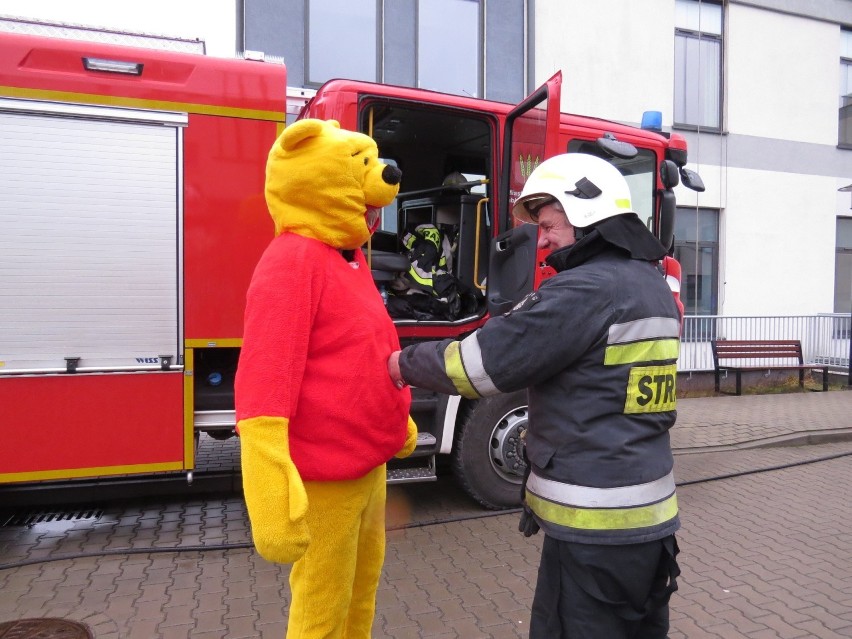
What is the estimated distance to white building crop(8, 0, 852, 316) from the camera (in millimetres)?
9742

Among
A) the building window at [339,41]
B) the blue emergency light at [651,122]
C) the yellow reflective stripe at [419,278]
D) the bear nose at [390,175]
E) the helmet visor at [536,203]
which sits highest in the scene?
the building window at [339,41]

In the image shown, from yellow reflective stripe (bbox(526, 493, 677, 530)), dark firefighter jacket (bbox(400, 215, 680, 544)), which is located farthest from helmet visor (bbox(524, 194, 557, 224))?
yellow reflective stripe (bbox(526, 493, 677, 530))

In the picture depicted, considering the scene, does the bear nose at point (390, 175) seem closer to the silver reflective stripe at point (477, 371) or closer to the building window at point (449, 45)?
the silver reflective stripe at point (477, 371)

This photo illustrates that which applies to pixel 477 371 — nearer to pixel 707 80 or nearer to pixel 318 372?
pixel 318 372

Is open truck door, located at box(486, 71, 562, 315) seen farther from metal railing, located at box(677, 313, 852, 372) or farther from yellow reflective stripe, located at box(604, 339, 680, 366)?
metal railing, located at box(677, 313, 852, 372)

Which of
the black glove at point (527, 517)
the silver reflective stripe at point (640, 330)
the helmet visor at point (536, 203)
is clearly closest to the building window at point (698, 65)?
the helmet visor at point (536, 203)

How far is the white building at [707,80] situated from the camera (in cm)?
974

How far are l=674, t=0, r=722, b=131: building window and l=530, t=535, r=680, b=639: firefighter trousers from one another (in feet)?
34.9

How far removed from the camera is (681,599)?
3502mm

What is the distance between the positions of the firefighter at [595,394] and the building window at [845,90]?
1290cm

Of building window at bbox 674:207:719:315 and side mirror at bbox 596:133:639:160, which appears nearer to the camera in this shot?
side mirror at bbox 596:133:639:160

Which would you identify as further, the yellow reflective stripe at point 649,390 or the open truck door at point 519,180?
the open truck door at point 519,180

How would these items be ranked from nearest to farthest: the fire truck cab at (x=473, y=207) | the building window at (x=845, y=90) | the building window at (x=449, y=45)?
the fire truck cab at (x=473, y=207) → the building window at (x=449, y=45) → the building window at (x=845, y=90)

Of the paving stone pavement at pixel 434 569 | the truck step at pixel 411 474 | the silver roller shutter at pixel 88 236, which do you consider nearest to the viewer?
the paving stone pavement at pixel 434 569
